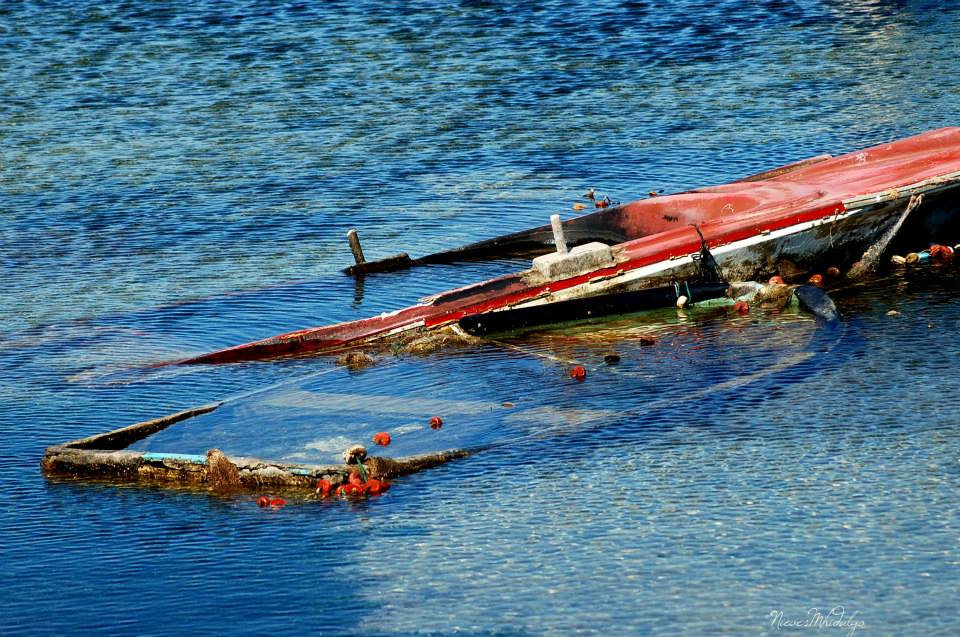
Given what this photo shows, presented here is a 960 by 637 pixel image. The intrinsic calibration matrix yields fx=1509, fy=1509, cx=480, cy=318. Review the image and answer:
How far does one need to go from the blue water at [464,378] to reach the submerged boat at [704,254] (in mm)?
300

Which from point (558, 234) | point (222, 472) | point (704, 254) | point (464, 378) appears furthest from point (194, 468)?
point (704, 254)

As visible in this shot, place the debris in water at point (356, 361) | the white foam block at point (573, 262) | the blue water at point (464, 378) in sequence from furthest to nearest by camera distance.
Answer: the white foam block at point (573, 262)
the debris in water at point (356, 361)
the blue water at point (464, 378)

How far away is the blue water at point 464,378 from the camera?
7.35 meters

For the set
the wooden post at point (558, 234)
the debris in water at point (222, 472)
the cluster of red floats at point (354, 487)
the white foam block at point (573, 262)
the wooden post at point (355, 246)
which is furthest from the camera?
the wooden post at point (355, 246)

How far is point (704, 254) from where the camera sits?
11.9 meters

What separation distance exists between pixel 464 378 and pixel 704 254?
2.49 m

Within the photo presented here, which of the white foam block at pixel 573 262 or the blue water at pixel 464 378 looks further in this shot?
the white foam block at pixel 573 262

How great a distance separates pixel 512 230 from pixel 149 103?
27.5 ft

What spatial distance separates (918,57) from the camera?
20.2 m

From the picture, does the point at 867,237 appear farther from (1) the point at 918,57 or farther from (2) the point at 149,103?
(2) the point at 149,103

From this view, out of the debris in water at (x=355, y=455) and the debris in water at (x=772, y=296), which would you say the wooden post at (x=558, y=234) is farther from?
the debris in water at (x=355, y=455)

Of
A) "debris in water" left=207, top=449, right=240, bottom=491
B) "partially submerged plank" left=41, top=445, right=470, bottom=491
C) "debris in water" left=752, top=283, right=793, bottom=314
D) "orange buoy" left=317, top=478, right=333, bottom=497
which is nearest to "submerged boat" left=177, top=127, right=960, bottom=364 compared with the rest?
"debris in water" left=752, top=283, right=793, bottom=314

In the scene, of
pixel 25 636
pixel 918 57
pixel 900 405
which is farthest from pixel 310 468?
pixel 918 57

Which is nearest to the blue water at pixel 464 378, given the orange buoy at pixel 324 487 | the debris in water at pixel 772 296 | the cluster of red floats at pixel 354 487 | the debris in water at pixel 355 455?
the cluster of red floats at pixel 354 487
